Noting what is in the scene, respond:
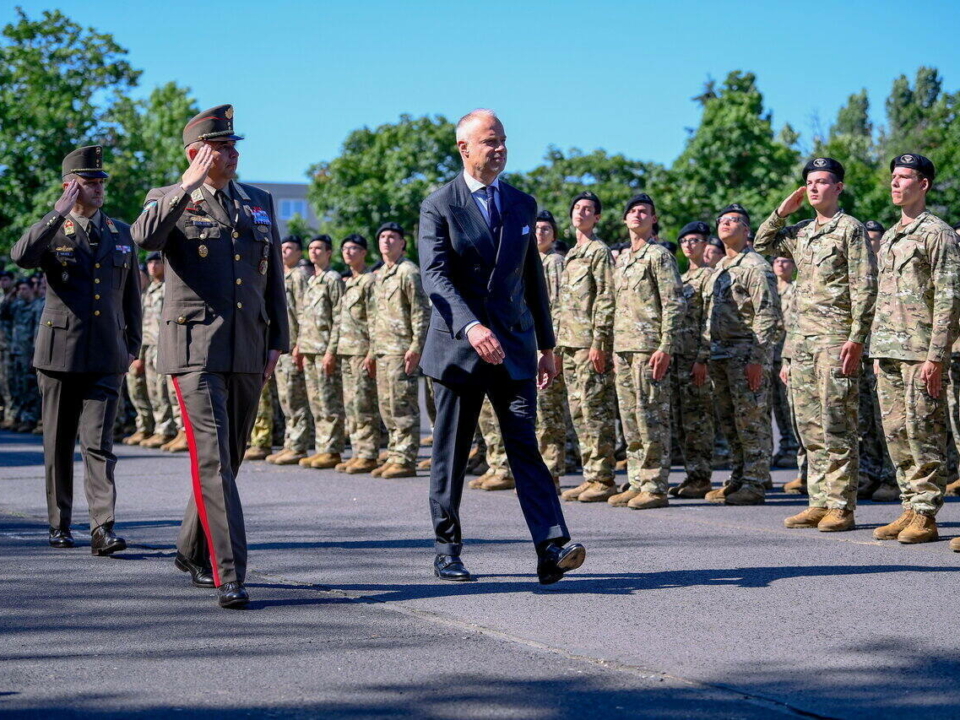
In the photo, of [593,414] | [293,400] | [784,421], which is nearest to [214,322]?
[593,414]

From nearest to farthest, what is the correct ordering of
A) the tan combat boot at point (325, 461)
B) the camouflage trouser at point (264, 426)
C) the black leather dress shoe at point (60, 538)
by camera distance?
1. the black leather dress shoe at point (60, 538)
2. the tan combat boot at point (325, 461)
3. the camouflage trouser at point (264, 426)

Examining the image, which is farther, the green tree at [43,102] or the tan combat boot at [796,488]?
the green tree at [43,102]

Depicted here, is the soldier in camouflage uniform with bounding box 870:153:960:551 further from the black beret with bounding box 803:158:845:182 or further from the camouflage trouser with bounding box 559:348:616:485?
the camouflage trouser with bounding box 559:348:616:485

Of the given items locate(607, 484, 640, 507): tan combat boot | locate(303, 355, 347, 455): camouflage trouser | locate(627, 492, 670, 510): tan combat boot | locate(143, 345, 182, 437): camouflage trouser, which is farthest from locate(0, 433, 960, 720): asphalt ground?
locate(143, 345, 182, 437): camouflage trouser

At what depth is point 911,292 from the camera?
8062 millimetres

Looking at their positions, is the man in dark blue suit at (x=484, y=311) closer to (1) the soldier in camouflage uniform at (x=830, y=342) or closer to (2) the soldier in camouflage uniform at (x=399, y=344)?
(1) the soldier in camouflage uniform at (x=830, y=342)

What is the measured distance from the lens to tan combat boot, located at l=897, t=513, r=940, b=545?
789 centimetres

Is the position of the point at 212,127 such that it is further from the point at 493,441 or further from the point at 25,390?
the point at 25,390

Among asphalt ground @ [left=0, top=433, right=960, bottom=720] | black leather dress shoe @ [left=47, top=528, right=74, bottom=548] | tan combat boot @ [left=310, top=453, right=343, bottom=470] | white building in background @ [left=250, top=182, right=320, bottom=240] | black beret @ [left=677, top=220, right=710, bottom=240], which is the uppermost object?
white building in background @ [left=250, top=182, right=320, bottom=240]

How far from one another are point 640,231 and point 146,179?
3236cm

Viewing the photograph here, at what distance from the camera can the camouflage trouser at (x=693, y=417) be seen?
11.2 metres

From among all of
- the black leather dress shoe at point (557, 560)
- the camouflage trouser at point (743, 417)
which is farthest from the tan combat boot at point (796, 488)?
the black leather dress shoe at point (557, 560)

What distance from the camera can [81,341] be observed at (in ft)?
26.6

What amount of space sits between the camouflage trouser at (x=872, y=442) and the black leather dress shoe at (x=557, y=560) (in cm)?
530
